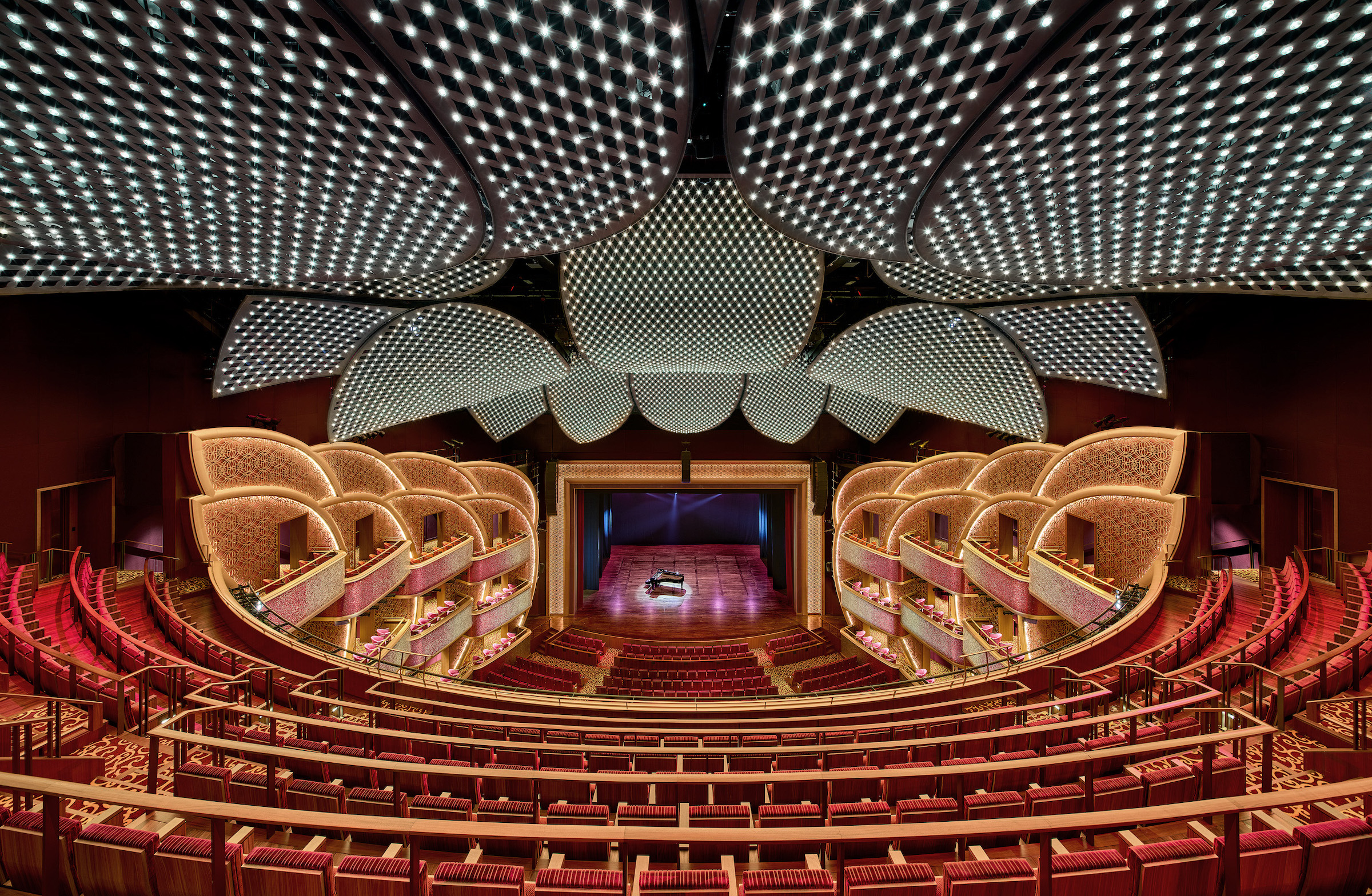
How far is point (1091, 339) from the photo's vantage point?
14203mm

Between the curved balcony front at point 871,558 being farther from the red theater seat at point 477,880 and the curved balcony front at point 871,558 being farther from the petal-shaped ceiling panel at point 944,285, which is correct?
the red theater seat at point 477,880

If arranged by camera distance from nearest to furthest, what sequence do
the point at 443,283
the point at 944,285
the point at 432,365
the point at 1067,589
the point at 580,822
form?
the point at 580,822
the point at 1067,589
the point at 944,285
the point at 443,283
the point at 432,365

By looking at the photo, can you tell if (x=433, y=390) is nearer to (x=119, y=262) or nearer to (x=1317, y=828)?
(x=119, y=262)

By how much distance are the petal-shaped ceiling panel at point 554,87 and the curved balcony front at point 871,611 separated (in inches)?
702

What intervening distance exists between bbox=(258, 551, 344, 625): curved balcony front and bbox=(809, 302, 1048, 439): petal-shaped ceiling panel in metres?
16.0

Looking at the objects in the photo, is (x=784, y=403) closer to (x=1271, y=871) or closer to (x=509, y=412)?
(x=509, y=412)

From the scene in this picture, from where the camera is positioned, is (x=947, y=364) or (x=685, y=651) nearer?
(x=947, y=364)

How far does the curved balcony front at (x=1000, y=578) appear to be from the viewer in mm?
14789

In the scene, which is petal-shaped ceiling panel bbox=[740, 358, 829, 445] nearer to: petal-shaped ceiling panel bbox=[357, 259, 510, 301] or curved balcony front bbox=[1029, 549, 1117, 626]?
curved balcony front bbox=[1029, 549, 1117, 626]

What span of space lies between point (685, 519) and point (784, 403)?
17085 millimetres

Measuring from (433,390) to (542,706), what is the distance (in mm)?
14514

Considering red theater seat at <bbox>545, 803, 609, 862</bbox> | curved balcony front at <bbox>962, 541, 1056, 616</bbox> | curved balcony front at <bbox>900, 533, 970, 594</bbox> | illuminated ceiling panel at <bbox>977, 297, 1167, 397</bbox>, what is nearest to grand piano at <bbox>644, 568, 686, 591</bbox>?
curved balcony front at <bbox>900, 533, 970, 594</bbox>

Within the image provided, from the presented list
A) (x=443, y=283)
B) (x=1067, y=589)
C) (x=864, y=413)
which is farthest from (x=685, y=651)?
(x=443, y=283)

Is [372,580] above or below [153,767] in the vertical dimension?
below
